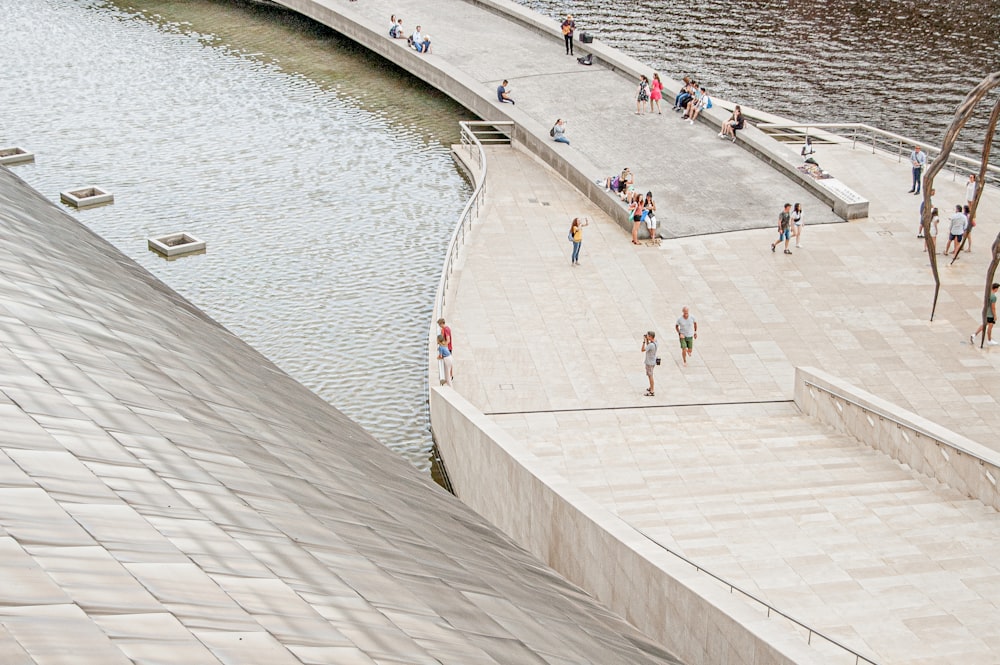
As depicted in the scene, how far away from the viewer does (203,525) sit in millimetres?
6234

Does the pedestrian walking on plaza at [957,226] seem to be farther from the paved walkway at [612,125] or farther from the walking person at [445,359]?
the walking person at [445,359]

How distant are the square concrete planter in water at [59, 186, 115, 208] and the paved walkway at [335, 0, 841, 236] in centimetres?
1169

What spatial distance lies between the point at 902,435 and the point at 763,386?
371 cm

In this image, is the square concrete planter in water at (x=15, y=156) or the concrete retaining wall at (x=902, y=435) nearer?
the concrete retaining wall at (x=902, y=435)

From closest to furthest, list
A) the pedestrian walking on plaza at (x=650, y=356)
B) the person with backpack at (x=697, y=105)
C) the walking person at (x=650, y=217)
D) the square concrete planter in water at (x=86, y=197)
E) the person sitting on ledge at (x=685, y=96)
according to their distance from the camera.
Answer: the pedestrian walking on plaza at (x=650, y=356) → the walking person at (x=650, y=217) → the square concrete planter in water at (x=86, y=197) → the person with backpack at (x=697, y=105) → the person sitting on ledge at (x=685, y=96)

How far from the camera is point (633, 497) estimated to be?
53.5 ft

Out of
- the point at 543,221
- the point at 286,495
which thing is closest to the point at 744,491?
the point at 286,495

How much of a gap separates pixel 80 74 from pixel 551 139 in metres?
17.7

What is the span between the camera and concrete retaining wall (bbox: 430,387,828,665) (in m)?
11.7

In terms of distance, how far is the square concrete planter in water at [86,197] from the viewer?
2939 centimetres

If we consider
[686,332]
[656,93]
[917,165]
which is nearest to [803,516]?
[686,332]

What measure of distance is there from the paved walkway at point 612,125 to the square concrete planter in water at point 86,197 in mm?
11693

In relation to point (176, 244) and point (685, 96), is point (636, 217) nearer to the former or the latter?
point (685, 96)

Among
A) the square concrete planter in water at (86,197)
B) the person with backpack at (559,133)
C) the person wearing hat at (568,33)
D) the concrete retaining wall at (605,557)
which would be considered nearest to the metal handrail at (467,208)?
the person with backpack at (559,133)
